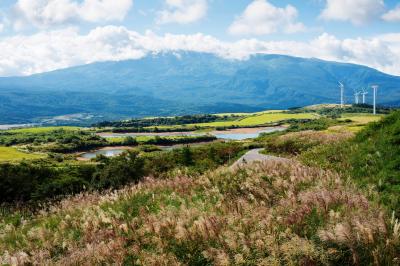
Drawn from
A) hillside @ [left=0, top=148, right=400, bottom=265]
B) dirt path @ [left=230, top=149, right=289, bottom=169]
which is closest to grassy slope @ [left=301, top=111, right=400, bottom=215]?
hillside @ [left=0, top=148, right=400, bottom=265]

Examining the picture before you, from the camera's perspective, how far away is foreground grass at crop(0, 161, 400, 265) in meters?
7.13

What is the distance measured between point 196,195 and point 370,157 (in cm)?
598

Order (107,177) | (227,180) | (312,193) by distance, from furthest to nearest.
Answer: (107,177) → (227,180) → (312,193)

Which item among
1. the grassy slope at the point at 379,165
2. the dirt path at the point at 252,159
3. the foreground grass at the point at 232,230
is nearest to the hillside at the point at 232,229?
the foreground grass at the point at 232,230

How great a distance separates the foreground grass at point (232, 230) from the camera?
7133mm

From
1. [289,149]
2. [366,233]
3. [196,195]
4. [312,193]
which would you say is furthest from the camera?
[289,149]

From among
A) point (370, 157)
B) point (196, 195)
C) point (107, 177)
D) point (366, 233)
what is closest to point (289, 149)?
point (107, 177)

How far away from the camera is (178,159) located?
1521 inches

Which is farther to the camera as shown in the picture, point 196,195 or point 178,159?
point 178,159

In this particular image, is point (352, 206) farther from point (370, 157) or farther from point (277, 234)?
point (370, 157)

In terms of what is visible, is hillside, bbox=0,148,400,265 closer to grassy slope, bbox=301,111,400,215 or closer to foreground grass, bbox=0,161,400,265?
foreground grass, bbox=0,161,400,265

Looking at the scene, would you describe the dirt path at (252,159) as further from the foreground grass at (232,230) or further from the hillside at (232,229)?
the foreground grass at (232,230)

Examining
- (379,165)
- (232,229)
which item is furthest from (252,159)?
(232,229)

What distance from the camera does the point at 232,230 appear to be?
8648 mm
